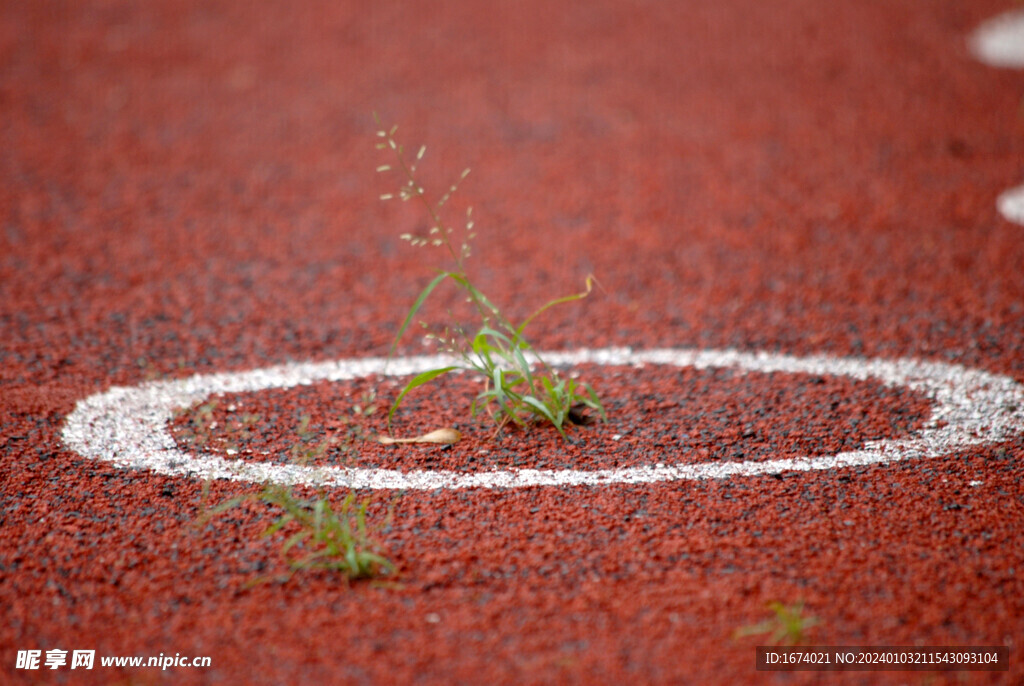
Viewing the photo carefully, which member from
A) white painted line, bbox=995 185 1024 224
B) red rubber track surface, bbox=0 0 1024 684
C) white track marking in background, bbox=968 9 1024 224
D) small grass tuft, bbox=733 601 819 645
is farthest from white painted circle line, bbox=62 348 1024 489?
white track marking in background, bbox=968 9 1024 224

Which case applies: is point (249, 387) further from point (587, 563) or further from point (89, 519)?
point (587, 563)

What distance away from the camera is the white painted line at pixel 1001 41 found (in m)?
5.12

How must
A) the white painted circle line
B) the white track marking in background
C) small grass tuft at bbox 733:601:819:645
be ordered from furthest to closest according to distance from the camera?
the white track marking in background → the white painted circle line → small grass tuft at bbox 733:601:819:645

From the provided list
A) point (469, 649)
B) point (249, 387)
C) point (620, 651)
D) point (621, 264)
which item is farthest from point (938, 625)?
point (621, 264)

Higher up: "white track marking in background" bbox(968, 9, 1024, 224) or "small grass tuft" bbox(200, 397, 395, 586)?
"white track marking in background" bbox(968, 9, 1024, 224)

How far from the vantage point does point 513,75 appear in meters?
5.39

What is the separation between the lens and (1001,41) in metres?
5.38

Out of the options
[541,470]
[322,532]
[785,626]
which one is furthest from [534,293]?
[785,626]

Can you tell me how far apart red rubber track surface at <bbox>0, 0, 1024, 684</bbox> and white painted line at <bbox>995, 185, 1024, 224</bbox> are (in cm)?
8

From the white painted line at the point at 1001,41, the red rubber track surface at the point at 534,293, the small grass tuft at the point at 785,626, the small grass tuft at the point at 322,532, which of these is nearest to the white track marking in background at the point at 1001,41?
the white painted line at the point at 1001,41

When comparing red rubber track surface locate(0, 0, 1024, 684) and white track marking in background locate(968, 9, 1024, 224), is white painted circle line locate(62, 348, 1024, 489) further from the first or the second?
white track marking in background locate(968, 9, 1024, 224)

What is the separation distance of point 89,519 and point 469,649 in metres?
0.98

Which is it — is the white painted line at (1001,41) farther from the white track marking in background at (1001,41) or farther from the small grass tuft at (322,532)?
the small grass tuft at (322,532)

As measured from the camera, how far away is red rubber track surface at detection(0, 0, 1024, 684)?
1573 millimetres
